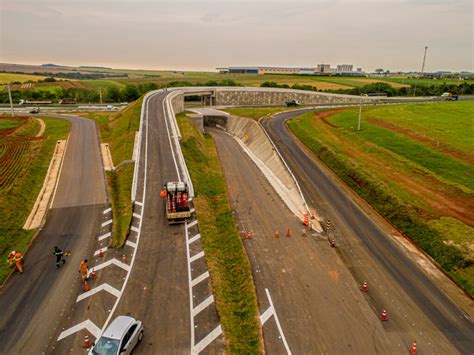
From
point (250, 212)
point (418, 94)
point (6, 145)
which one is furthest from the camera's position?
point (418, 94)

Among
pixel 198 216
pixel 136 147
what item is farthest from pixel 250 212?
pixel 136 147

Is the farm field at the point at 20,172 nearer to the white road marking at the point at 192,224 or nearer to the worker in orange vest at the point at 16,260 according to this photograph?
the worker in orange vest at the point at 16,260

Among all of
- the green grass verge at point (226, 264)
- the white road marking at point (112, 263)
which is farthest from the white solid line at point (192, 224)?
the white road marking at point (112, 263)

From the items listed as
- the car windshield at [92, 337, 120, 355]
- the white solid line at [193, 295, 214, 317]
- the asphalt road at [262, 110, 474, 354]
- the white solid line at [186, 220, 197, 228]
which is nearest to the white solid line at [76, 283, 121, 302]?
the car windshield at [92, 337, 120, 355]

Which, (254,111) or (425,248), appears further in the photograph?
(254,111)

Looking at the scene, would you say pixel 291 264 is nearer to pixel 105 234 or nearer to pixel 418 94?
pixel 105 234
